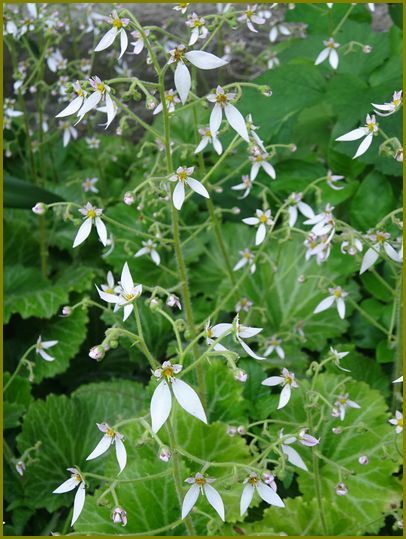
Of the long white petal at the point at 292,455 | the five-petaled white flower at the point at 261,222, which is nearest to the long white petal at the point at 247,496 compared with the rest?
the long white petal at the point at 292,455

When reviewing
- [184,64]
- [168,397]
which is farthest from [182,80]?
[168,397]

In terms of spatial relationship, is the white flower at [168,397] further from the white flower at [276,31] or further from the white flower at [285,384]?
the white flower at [276,31]

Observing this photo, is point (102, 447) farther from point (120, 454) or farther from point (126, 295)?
point (126, 295)

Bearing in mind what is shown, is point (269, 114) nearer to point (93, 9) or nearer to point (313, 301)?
point (313, 301)

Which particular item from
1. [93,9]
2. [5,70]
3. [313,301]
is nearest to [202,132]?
[313,301]

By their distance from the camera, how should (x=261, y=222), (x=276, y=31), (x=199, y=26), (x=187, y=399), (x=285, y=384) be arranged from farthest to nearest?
(x=276, y=31) → (x=261, y=222) → (x=199, y=26) → (x=285, y=384) → (x=187, y=399)
